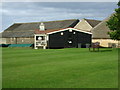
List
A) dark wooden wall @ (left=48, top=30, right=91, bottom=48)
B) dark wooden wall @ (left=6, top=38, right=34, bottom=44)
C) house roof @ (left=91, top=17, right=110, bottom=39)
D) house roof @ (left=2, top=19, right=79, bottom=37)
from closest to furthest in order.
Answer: dark wooden wall @ (left=48, top=30, right=91, bottom=48) → house roof @ (left=91, top=17, right=110, bottom=39) → dark wooden wall @ (left=6, top=38, right=34, bottom=44) → house roof @ (left=2, top=19, right=79, bottom=37)

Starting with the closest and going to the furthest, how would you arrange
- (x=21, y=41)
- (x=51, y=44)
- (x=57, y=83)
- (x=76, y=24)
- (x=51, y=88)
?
(x=51, y=88), (x=57, y=83), (x=51, y=44), (x=21, y=41), (x=76, y=24)

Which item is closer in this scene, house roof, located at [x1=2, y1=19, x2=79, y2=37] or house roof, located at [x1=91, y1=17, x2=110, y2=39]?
house roof, located at [x1=91, y1=17, x2=110, y2=39]

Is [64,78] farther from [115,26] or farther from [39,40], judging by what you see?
[39,40]

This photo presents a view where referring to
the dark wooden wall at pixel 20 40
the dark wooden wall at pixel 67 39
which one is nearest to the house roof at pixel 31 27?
the dark wooden wall at pixel 20 40

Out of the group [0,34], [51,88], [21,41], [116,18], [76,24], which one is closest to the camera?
[51,88]

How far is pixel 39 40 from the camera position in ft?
171

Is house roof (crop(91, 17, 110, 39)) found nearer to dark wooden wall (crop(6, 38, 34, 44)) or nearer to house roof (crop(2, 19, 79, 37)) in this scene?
house roof (crop(2, 19, 79, 37))

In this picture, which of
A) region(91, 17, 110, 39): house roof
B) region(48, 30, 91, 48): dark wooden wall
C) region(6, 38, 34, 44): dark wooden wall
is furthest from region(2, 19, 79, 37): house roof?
region(48, 30, 91, 48): dark wooden wall

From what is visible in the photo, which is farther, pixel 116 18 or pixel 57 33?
pixel 57 33

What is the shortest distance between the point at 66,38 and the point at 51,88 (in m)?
44.7

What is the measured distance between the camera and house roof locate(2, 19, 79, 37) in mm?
71275

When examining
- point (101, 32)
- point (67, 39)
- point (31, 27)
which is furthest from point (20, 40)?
point (101, 32)

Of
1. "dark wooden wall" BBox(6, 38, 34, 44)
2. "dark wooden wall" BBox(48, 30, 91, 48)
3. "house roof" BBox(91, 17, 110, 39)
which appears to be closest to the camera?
"dark wooden wall" BBox(48, 30, 91, 48)

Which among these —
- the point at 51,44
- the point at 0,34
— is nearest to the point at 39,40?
the point at 51,44
